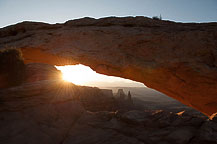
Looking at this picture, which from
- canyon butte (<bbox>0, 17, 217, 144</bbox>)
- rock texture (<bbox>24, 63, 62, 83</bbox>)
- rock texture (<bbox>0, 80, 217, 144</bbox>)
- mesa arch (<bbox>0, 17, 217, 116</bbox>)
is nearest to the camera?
rock texture (<bbox>0, 80, 217, 144</bbox>)

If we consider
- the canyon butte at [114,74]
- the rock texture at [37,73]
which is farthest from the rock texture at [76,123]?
the rock texture at [37,73]

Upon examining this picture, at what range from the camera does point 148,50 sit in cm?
1016

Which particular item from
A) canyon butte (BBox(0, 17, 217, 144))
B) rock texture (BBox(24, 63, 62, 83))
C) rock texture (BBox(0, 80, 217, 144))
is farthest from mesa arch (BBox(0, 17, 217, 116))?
rock texture (BBox(0, 80, 217, 144))

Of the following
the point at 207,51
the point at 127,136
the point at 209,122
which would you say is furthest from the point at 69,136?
the point at 207,51

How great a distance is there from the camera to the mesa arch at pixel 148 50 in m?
9.05

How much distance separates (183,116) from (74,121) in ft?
19.3

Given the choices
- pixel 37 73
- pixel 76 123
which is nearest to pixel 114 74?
pixel 76 123

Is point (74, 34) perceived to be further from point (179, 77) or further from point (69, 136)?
point (179, 77)

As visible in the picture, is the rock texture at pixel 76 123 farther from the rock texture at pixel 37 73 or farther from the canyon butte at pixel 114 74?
the rock texture at pixel 37 73

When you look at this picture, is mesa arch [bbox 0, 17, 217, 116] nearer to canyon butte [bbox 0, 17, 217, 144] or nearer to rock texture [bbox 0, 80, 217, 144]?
canyon butte [bbox 0, 17, 217, 144]

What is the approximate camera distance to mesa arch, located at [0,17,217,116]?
29.7ft

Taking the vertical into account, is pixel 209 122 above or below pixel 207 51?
below

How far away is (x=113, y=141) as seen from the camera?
540cm

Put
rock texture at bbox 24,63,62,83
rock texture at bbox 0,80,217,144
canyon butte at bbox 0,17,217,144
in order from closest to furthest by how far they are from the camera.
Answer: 1. rock texture at bbox 0,80,217,144
2. canyon butte at bbox 0,17,217,144
3. rock texture at bbox 24,63,62,83
